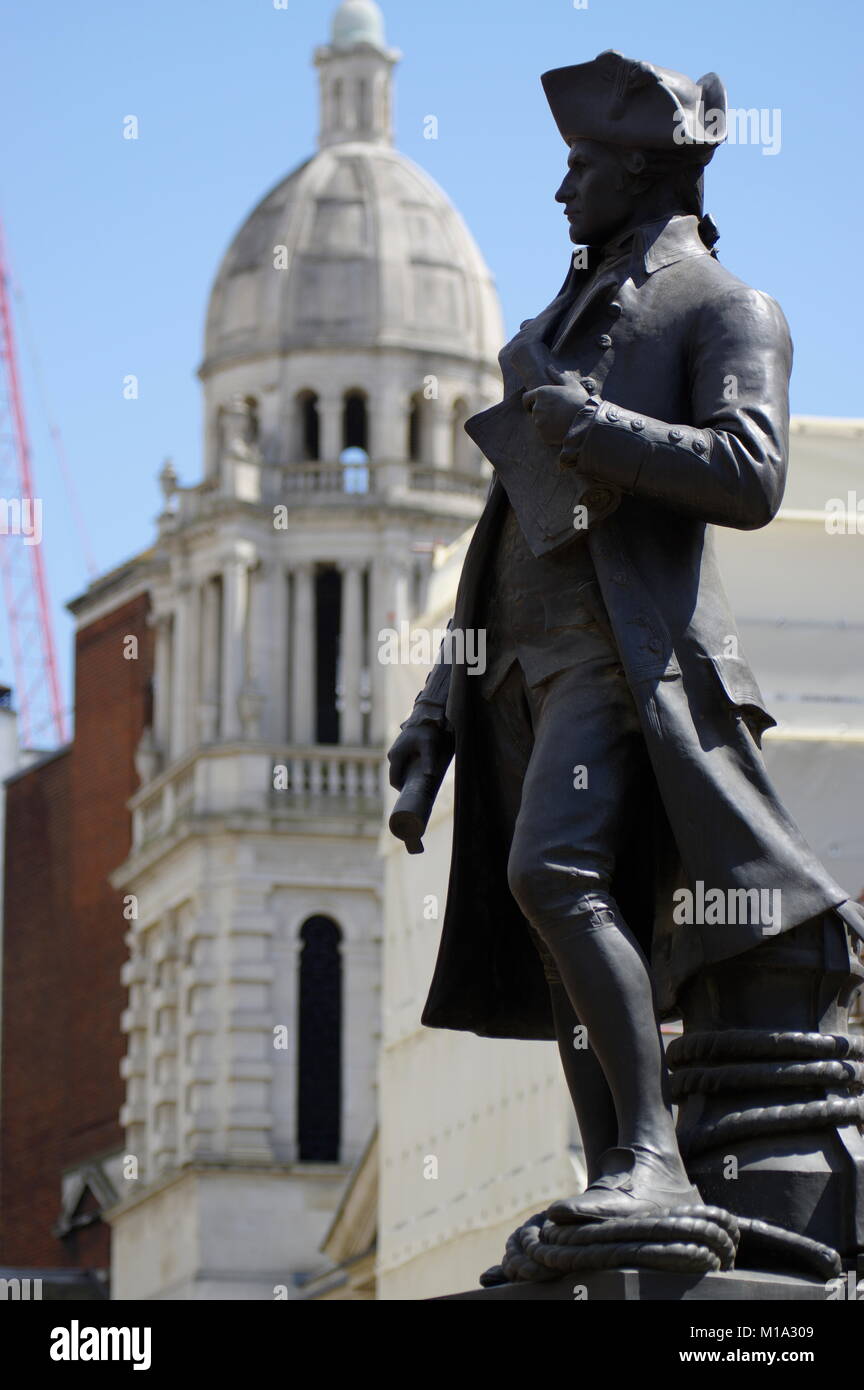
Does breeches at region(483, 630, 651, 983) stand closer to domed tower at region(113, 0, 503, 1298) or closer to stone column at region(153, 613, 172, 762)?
domed tower at region(113, 0, 503, 1298)

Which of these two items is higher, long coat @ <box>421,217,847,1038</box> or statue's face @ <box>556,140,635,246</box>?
statue's face @ <box>556,140,635,246</box>

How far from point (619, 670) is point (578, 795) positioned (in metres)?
0.36

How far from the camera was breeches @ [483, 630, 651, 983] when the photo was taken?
334 inches

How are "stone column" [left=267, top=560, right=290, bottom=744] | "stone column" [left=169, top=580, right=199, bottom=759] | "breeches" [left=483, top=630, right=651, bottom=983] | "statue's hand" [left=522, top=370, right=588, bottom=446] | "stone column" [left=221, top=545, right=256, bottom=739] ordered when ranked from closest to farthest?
"breeches" [left=483, top=630, right=651, bottom=983] < "statue's hand" [left=522, top=370, right=588, bottom=446] < "stone column" [left=221, top=545, right=256, bottom=739] < "stone column" [left=267, top=560, right=290, bottom=744] < "stone column" [left=169, top=580, right=199, bottom=759]

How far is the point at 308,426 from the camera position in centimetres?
6034

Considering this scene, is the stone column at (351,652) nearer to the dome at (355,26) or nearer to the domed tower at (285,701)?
the domed tower at (285,701)

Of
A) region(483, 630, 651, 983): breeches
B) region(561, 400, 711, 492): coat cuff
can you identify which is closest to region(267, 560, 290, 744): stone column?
region(483, 630, 651, 983): breeches

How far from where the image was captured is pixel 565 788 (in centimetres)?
859

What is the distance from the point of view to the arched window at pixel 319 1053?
5591cm

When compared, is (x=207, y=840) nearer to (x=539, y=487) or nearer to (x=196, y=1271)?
(x=196, y=1271)

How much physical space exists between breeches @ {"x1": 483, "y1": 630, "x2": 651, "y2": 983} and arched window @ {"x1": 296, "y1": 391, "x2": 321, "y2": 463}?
50999 millimetres

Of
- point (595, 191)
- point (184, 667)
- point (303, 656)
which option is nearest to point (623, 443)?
point (595, 191)

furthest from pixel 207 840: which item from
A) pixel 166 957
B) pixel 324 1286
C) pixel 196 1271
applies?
pixel 324 1286
